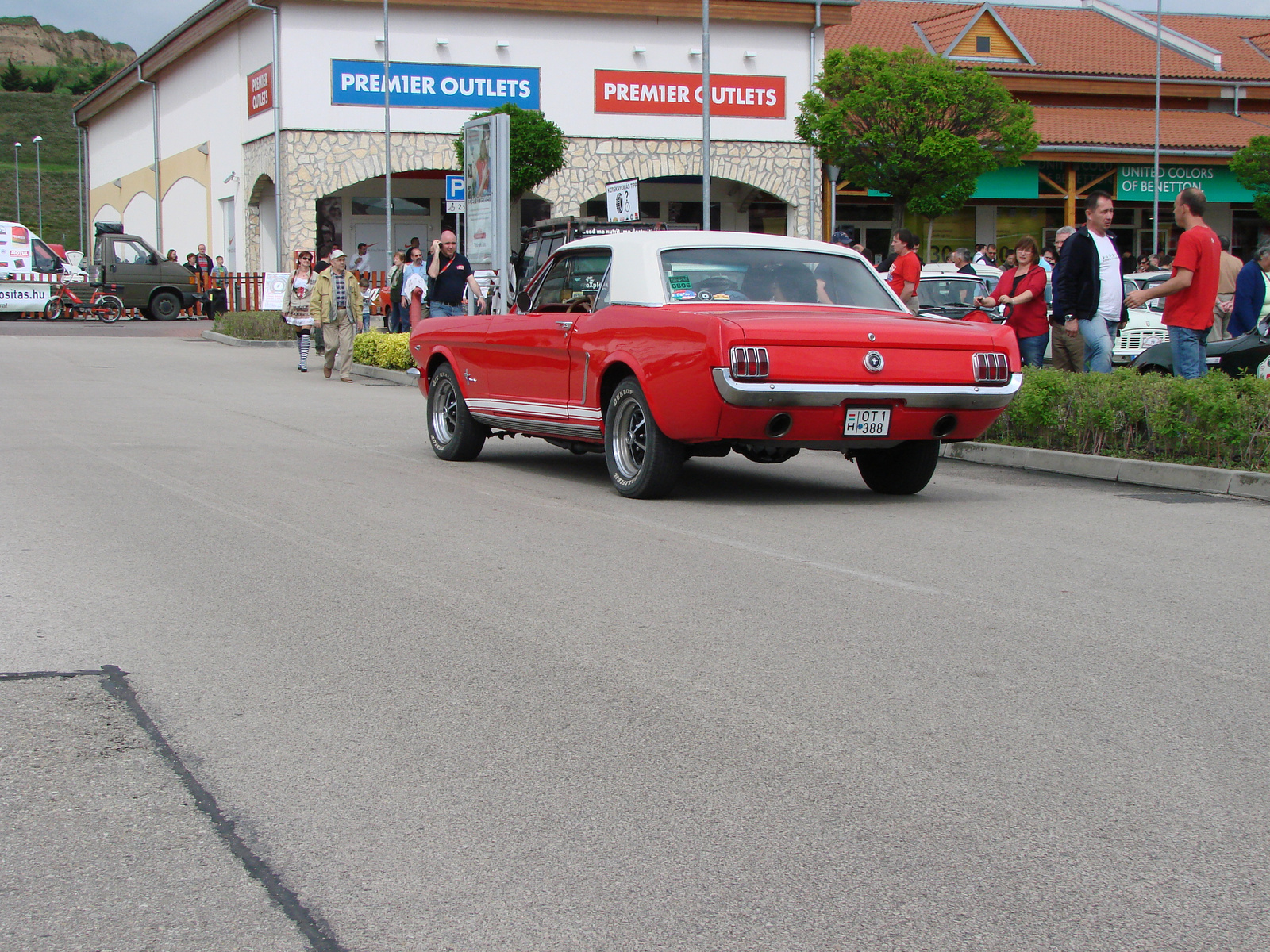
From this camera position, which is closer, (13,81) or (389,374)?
(389,374)

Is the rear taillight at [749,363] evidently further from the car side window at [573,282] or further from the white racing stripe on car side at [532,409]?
the car side window at [573,282]

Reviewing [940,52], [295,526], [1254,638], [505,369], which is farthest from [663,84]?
[1254,638]

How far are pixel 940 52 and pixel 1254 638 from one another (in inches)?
1588

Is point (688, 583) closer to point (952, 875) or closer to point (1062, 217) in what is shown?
point (952, 875)

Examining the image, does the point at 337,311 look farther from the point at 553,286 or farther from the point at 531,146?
the point at 531,146

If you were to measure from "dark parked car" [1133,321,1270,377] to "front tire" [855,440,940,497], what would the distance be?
4.95m

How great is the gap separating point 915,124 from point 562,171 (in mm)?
9285

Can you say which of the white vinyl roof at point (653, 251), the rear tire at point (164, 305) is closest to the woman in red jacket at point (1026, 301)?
the white vinyl roof at point (653, 251)

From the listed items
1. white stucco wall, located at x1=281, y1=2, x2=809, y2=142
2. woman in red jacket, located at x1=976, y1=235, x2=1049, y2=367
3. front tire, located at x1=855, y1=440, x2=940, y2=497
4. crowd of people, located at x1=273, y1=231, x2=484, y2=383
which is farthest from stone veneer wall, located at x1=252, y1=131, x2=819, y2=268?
front tire, located at x1=855, y1=440, x2=940, y2=497

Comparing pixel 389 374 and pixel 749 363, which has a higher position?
pixel 749 363

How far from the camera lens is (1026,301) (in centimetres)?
1312

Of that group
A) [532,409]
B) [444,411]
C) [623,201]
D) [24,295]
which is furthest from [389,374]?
[24,295]

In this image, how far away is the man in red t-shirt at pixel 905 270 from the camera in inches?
602

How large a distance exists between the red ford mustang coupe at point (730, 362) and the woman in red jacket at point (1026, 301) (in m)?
4.00
